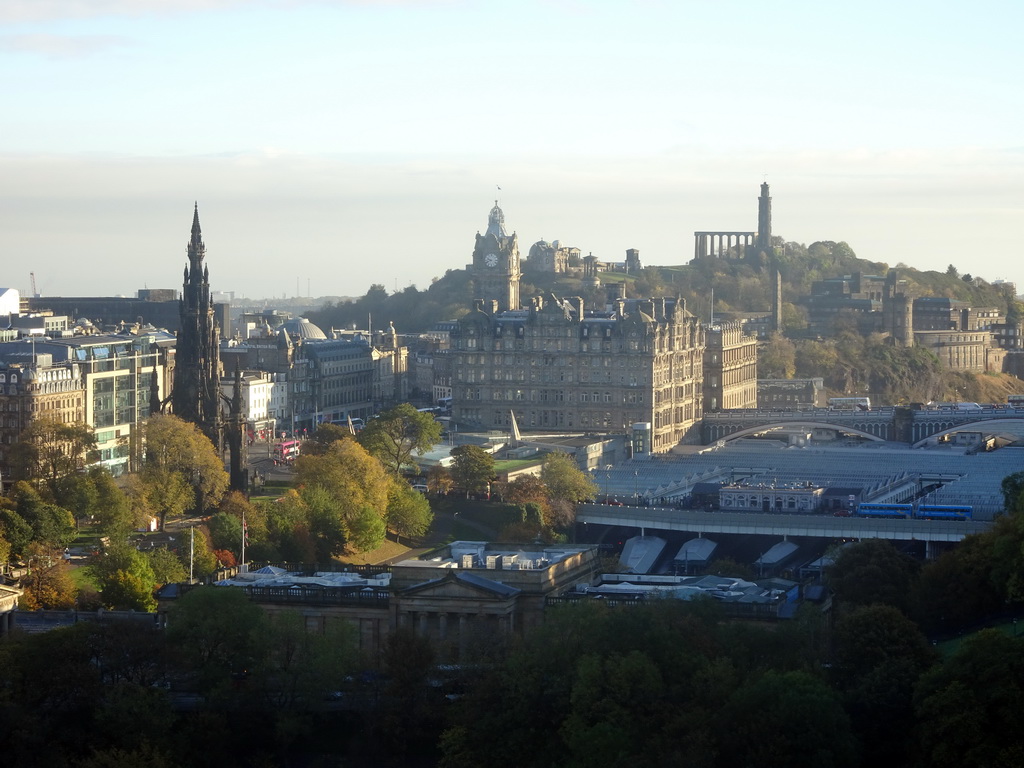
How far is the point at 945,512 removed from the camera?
11456 cm

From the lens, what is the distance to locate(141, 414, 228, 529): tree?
10419cm

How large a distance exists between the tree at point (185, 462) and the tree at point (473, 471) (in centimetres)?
1658

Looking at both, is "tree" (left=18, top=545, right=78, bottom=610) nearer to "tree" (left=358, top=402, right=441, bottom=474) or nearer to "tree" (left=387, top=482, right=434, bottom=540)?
"tree" (left=387, top=482, right=434, bottom=540)

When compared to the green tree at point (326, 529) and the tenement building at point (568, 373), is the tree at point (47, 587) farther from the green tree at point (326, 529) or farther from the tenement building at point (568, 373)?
the tenement building at point (568, 373)

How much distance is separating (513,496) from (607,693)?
180ft

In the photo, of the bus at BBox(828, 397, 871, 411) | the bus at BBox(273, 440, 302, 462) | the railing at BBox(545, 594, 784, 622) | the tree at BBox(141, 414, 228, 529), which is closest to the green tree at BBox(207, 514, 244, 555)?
the tree at BBox(141, 414, 228, 529)

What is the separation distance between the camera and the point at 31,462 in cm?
10362

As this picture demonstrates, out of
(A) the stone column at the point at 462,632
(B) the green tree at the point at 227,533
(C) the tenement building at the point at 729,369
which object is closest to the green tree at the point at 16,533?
(B) the green tree at the point at 227,533

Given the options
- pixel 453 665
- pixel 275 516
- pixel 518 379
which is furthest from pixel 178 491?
pixel 518 379

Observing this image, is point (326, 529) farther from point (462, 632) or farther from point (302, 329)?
point (302, 329)

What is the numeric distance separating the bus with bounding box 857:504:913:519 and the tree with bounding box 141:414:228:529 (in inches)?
1398

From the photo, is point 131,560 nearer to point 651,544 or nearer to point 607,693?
point 607,693

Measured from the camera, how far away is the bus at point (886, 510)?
117 metres

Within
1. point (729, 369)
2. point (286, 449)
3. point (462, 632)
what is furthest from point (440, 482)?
point (729, 369)
